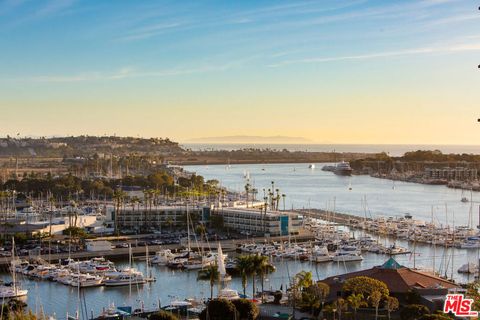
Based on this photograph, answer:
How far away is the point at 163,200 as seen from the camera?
45969 millimetres

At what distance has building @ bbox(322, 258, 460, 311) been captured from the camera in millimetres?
16234

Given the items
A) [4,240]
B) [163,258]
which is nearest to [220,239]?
[163,258]

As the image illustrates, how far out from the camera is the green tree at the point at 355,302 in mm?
14648

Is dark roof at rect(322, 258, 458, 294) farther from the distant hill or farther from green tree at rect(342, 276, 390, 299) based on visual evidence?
the distant hill

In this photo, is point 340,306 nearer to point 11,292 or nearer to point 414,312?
point 414,312

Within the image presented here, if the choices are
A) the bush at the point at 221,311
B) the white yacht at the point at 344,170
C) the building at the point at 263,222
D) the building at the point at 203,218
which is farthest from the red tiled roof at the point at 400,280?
the white yacht at the point at 344,170

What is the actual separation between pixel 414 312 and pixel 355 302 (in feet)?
3.63

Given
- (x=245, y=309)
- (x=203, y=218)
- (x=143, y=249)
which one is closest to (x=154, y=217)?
(x=203, y=218)

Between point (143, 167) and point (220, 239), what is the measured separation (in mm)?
52186

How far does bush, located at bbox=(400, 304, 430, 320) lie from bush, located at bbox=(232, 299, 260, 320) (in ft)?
9.52

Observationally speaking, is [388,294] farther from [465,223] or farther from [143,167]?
[143,167]

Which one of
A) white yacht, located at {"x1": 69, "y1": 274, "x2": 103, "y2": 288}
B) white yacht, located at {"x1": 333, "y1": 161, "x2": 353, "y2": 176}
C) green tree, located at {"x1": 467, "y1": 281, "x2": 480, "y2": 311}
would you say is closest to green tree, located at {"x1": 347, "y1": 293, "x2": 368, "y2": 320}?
green tree, located at {"x1": 467, "y1": 281, "x2": 480, "y2": 311}

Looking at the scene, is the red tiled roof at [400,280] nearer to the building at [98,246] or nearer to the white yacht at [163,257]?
the white yacht at [163,257]

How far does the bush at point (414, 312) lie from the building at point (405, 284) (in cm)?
120
